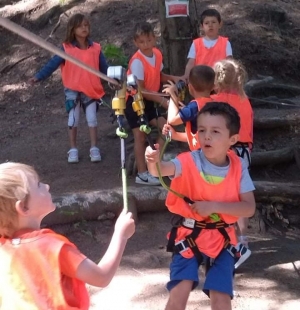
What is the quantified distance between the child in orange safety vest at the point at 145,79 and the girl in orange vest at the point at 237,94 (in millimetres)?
1017

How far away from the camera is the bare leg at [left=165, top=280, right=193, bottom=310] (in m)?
3.58

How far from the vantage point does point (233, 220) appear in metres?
3.63

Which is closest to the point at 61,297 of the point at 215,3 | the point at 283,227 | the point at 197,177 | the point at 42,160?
the point at 197,177

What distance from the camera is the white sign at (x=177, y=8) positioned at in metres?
6.98

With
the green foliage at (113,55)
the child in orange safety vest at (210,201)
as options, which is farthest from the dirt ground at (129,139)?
the child in orange safety vest at (210,201)

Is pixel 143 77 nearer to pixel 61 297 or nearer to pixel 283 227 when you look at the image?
pixel 283 227

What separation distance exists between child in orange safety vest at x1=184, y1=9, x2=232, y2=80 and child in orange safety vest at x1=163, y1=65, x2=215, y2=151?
4.91 ft

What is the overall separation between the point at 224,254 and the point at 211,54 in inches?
122

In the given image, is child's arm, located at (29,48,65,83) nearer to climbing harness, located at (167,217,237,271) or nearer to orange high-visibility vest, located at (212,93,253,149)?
orange high-visibility vest, located at (212,93,253,149)

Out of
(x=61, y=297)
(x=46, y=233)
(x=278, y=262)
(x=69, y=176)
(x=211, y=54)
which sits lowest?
(x=278, y=262)

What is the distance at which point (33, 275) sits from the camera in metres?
2.41

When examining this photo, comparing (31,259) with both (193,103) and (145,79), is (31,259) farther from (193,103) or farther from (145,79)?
(145,79)

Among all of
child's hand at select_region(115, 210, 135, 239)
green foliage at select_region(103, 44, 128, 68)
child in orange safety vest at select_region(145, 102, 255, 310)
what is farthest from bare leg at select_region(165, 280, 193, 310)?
green foliage at select_region(103, 44, 128, 68)

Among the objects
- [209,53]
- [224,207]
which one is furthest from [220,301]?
[209,53]
